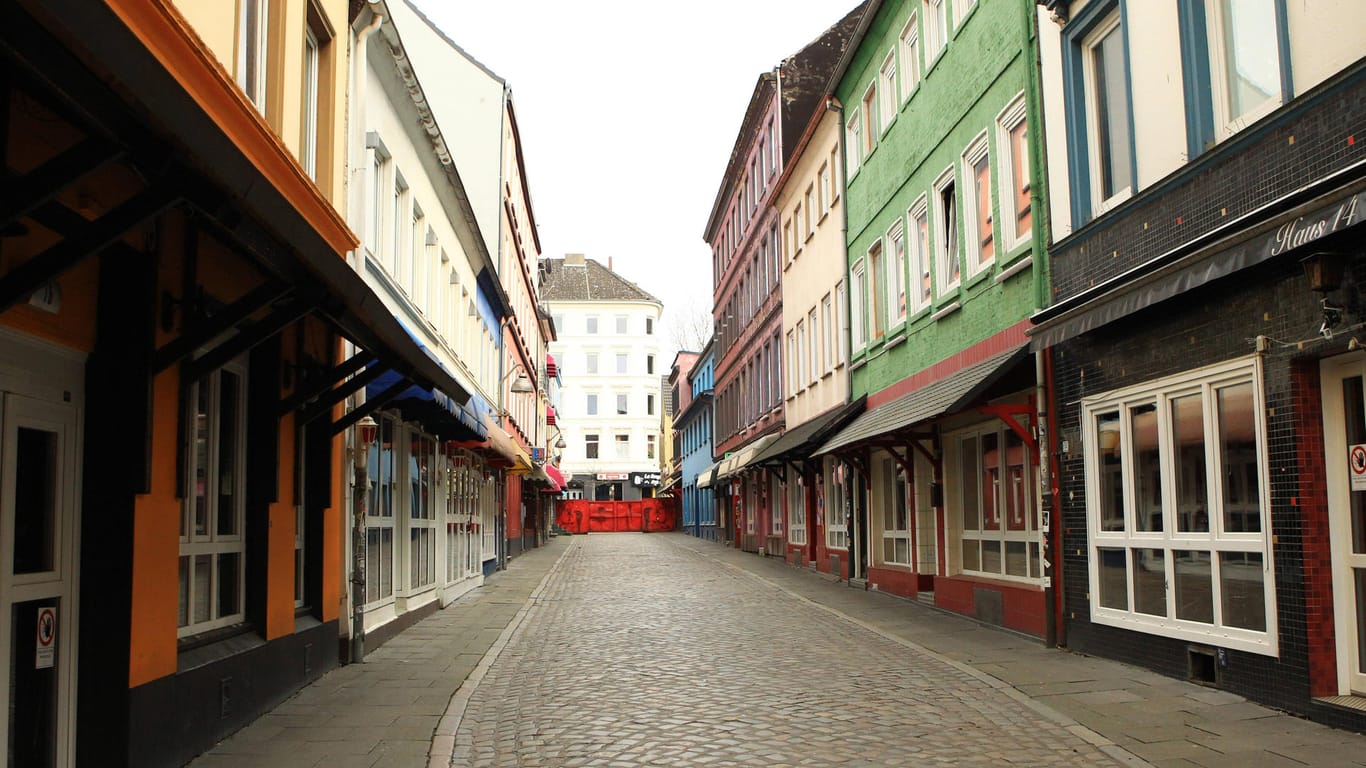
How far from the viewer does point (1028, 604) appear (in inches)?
487

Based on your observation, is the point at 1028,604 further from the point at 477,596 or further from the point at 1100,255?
the point at 477,596

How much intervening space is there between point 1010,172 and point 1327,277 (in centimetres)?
670

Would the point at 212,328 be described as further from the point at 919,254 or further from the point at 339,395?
the point at 919,254

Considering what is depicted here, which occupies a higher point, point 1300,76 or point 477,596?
point 1300,76

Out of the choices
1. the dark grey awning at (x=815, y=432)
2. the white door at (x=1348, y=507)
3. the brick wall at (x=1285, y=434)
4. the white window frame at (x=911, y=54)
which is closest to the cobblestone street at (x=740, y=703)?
the brick wall at (x=1285, y=434)

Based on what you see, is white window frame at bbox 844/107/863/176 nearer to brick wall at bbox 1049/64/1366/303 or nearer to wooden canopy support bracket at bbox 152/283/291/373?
brick wall at bbox 1049/64/1366/303

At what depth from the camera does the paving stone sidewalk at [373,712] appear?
22.5 ft

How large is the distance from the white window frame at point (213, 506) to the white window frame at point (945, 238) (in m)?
9.99

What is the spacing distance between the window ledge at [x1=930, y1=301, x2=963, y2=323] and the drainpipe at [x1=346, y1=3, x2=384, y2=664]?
25.3ft

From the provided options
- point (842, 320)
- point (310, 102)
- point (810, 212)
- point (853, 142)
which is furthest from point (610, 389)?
point (310, 102)

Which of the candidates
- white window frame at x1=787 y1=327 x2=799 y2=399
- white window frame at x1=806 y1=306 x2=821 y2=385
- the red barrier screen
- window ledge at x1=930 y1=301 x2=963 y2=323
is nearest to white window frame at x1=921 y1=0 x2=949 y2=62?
window ledge at x1=930 y1=301 x2=963 y2=323

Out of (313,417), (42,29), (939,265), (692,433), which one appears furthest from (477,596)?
(692,433)

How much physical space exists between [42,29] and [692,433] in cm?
5847

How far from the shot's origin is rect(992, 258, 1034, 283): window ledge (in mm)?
12562
